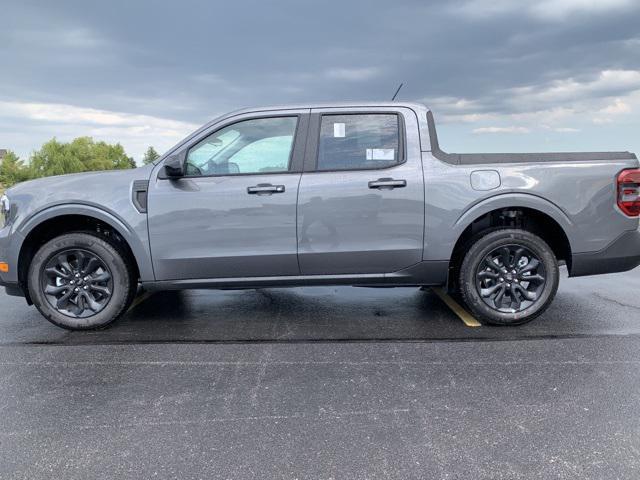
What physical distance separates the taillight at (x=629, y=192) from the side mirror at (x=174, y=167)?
3.69m

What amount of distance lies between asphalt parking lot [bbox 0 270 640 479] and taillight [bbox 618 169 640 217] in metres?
1.05

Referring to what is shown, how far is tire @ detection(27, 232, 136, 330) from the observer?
14.8 feet

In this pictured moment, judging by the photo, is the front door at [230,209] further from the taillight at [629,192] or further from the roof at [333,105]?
the taillight at [629,192]

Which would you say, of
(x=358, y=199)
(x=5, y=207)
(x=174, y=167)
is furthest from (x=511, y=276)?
(x=5, y=207)

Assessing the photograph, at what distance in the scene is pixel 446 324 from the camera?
4.83 metres

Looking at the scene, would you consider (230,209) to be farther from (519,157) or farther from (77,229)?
(519,157)

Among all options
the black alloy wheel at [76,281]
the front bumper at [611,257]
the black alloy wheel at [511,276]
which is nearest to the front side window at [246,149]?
the black alloy wheel at [76,281]

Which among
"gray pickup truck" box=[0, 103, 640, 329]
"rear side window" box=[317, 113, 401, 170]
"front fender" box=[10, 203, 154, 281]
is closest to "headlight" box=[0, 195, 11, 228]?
"gray pickup truck" box=[0, 103, 640, 329]

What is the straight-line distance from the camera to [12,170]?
126750 millimetres

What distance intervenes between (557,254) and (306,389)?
285cm

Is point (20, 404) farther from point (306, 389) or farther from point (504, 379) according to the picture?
point (504, 379)

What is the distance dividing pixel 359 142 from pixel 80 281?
107 inches

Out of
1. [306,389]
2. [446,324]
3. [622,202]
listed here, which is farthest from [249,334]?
Answer: [622,202]

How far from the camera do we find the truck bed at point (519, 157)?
14.9 feet
